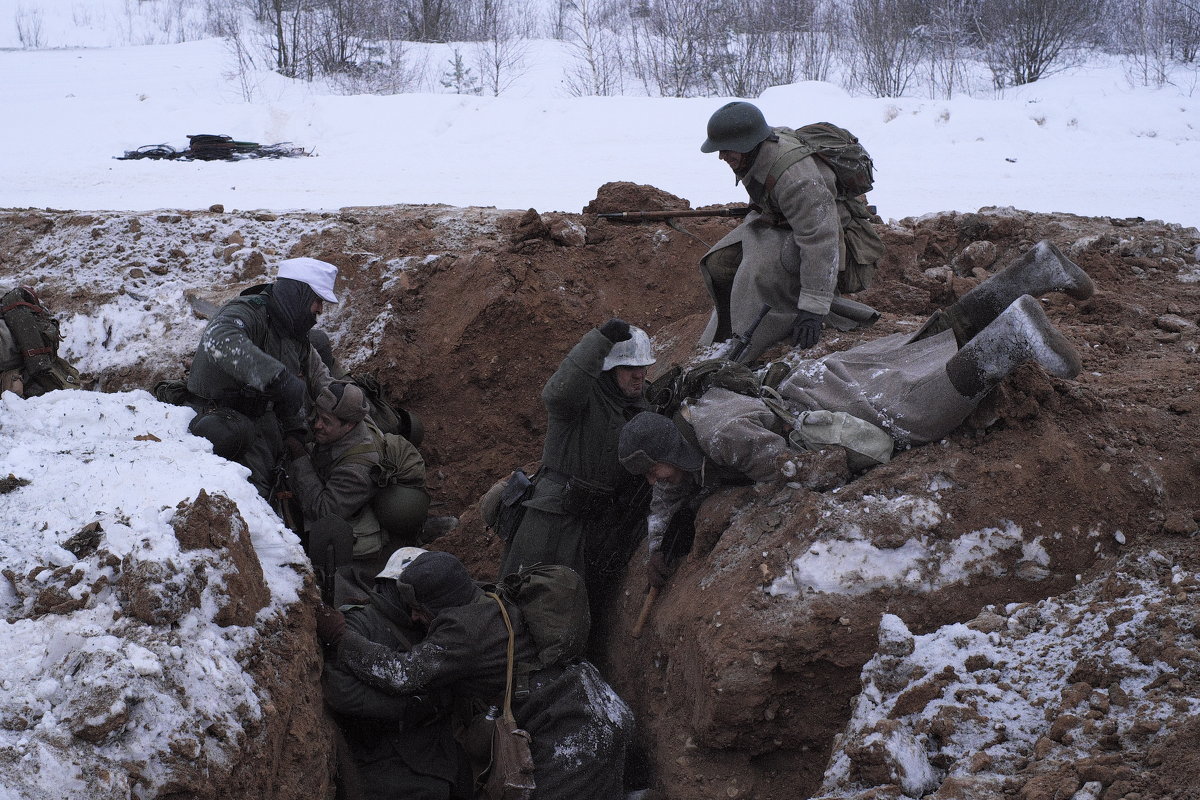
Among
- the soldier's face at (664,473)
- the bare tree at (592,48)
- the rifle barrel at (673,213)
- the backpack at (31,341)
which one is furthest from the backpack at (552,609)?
the bare tree at (592,48)

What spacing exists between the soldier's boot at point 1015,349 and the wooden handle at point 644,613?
5.01 feet

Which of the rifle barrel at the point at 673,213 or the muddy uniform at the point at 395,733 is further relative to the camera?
the rifle barrel at the point at 673,213

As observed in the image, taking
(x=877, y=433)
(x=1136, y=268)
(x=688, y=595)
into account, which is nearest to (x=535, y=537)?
(x=688, y=595)

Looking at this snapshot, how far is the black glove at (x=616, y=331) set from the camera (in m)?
4.33

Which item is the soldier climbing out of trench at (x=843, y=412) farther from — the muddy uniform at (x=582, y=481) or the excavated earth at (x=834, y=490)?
the muddy uniform at (x=582, y=481)

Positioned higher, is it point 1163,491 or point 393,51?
point 393,51

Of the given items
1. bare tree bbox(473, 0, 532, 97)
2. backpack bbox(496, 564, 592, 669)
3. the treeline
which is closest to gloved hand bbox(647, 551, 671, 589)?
backpack bbox(496, 564, 592, 669)

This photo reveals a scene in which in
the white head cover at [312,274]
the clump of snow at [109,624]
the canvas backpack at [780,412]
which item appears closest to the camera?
the clump of snow at [109,624]

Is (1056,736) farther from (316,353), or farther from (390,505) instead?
(316,353)

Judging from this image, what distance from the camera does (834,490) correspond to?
3.70 metres

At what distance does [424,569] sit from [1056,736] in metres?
2.13

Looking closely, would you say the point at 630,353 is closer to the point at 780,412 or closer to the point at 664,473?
the point at 664,473

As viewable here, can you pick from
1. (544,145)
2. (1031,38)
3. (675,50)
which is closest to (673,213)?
(544,145)

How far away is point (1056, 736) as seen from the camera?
2545mm
